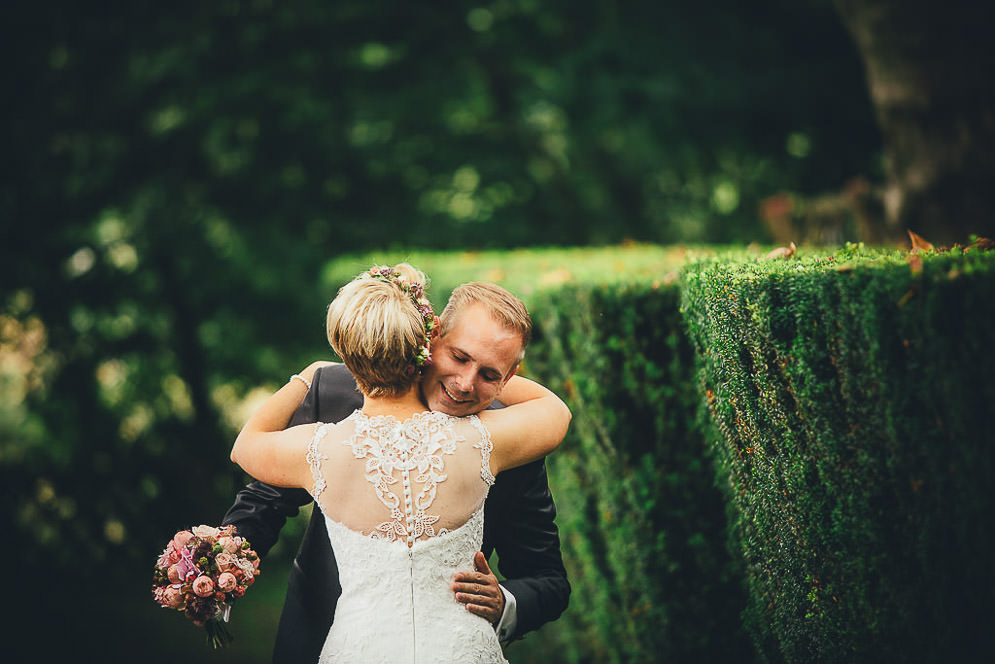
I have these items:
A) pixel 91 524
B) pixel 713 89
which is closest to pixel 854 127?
pixel 713 89

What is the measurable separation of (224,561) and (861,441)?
78.5 inches

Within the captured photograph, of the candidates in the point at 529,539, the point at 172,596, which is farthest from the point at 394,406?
the point at 172,596

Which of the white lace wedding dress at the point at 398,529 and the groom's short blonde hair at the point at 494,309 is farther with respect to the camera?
the groom's short blonde hair at the point at 494,309

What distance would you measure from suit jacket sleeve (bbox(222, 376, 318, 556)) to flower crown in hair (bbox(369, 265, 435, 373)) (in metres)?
0.50

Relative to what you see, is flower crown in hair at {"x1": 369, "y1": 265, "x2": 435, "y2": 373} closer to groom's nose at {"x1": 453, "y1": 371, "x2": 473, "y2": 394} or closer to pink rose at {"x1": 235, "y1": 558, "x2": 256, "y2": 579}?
groom's nose at {"x1": 453, "y1": 371, "x2": 473, "y2": 394}

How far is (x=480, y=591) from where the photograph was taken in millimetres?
2646

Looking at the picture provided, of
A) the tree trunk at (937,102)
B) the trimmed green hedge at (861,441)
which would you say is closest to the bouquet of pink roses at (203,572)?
the trimmed green hedge at (861,441)

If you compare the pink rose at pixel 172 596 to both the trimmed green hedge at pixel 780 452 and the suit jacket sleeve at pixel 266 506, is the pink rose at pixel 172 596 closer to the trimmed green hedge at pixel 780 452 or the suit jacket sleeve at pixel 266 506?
the suit jacket sleeve at pixel 266 506

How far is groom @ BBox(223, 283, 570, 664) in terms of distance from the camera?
8.85 ft

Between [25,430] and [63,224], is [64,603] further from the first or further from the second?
[63,224]

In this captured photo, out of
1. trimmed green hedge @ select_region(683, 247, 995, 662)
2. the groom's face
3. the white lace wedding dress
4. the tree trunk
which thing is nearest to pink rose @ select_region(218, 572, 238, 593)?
the white lace wedding dress

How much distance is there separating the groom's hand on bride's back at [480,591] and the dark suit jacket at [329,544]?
0.62 ft

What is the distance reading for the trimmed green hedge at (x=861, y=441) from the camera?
2.04 meters

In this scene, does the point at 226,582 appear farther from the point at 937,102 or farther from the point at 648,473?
the point at 937,102
